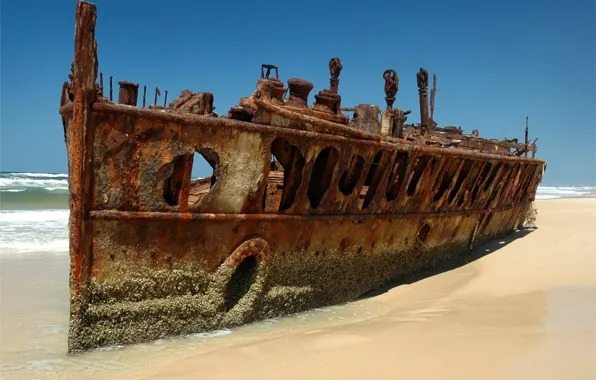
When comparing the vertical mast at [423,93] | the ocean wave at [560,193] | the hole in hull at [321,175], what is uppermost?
the vertical mast at [423,93]

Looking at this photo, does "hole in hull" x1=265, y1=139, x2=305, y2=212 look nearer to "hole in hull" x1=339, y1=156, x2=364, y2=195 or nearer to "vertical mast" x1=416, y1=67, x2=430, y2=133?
"hole in hull" x1=339, y1=156, x2=364, y2=195

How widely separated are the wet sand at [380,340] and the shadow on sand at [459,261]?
0.16 m

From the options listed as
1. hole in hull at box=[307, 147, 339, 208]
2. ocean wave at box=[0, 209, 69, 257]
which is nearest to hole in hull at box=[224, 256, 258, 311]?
hole in hull at box=[307, 147, 339, 208]

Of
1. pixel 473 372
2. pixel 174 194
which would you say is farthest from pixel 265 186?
pixel 473 372

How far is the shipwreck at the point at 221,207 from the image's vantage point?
192 inches

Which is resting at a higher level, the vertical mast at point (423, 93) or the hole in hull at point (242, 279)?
the vertical mast at point (423, 93)

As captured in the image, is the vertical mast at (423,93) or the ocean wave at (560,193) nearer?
the vertical mast at (423,93)

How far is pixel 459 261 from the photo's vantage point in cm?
1000

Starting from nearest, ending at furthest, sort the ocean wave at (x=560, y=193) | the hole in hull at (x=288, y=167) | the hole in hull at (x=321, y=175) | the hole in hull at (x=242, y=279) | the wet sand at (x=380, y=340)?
the wet sand at (x=380, y=340) < the hole in hull at (x=242, y=279) < the hole in hull at (x=288, y=167) < the hole in hull at (x=321, y=175) < the ocean wave at (x=560, y=193)

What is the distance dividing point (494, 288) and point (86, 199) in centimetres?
607

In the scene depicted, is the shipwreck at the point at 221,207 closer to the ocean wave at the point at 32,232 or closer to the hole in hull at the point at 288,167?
the hole in hull at the point at 288,167

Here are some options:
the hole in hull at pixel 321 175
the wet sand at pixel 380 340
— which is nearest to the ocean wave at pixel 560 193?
the wet sand at pixel 380 340

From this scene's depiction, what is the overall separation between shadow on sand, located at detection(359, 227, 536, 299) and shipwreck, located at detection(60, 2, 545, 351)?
14cm

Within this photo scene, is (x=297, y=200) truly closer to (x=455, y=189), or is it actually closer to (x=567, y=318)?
(x=567, y=318)
